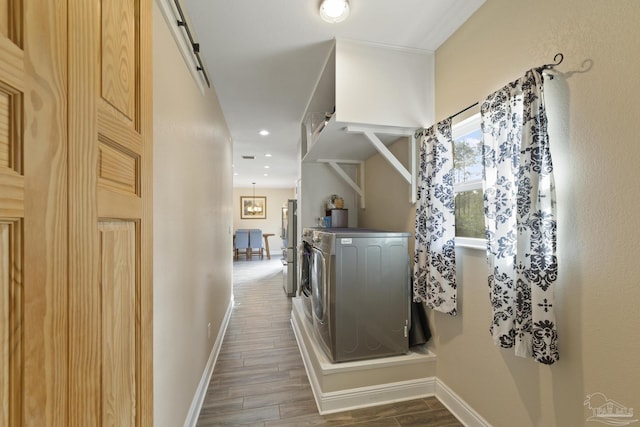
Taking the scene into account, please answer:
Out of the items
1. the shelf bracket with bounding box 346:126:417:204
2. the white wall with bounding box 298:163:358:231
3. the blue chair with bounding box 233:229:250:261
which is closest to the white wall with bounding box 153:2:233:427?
the shelf bracket with bounding box 346:126:417:204

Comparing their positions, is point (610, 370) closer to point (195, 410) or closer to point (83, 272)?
point (83, 272)

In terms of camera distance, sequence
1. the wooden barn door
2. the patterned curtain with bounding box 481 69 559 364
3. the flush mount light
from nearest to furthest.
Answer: the wooden barn door < the patterned curtain with bounding box 481 69 559 364 < the flush mount light

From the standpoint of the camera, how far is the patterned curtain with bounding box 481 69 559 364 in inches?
42.3

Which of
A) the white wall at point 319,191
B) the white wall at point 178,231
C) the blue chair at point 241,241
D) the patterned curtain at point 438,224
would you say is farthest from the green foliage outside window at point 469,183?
the blue chair at point 241,241

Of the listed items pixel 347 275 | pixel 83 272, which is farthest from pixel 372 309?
pixel 83 272

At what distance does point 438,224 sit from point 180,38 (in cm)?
187

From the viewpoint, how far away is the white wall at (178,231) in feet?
3.61

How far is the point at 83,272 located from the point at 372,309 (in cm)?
163

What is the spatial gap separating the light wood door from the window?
1.69 metres

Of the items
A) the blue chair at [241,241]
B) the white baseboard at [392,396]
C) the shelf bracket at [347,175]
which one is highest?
the shelf bracket at [347,175]

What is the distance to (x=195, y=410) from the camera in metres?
1.60

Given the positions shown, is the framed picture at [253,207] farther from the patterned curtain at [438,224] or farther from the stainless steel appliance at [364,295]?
the patterned curtain at [438,224]

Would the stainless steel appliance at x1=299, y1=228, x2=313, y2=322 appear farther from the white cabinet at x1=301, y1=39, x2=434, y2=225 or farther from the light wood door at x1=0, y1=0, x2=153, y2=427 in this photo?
the light wood door at x1=0, y1=0, x2=153, y2=427

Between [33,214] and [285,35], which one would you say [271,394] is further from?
[285,35]
